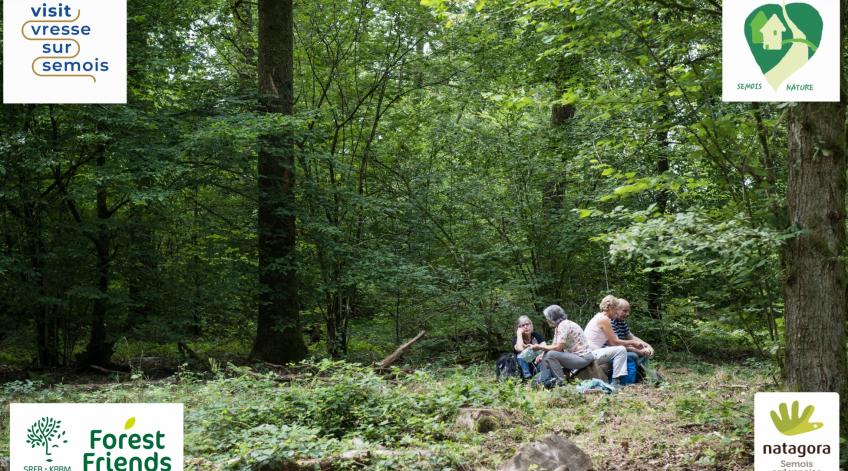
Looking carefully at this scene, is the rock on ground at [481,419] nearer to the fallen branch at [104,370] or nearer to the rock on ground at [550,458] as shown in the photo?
the rock on ground at [550,458]

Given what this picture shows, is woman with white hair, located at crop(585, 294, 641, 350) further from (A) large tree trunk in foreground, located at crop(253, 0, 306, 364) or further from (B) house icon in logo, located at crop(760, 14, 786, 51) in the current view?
(A) large tree trunk in foreground, located at crop(253, 0, 306, 364)

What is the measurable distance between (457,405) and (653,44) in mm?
3478

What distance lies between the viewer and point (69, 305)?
11.6 metres

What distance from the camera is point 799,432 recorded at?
4.84 metres

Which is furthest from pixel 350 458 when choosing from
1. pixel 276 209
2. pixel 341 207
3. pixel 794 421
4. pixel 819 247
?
pixel 341 207

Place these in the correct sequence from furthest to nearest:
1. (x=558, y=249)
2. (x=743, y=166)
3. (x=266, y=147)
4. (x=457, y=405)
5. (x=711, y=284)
Result: 1. (x=558, y=249)
2. (x=711, y=284)
3. (x=266, y=147)
4. (x=457, y=405)
5. (x=743, y=166)

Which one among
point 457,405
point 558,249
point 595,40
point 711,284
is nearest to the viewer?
point 595,40

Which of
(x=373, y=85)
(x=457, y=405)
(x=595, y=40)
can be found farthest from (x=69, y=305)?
(x=595, y=40)

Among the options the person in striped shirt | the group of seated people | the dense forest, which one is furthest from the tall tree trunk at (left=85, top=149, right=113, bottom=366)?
the person in striped shirt

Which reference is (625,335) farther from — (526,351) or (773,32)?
(773,32)

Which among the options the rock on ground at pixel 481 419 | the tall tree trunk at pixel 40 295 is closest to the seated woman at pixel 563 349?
the rock on ground at pixel 481 419

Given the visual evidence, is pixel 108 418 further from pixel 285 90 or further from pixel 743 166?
pixel 285 90

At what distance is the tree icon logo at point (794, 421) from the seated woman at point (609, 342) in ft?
10.3

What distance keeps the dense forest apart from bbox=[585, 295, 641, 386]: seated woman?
0.72 m
